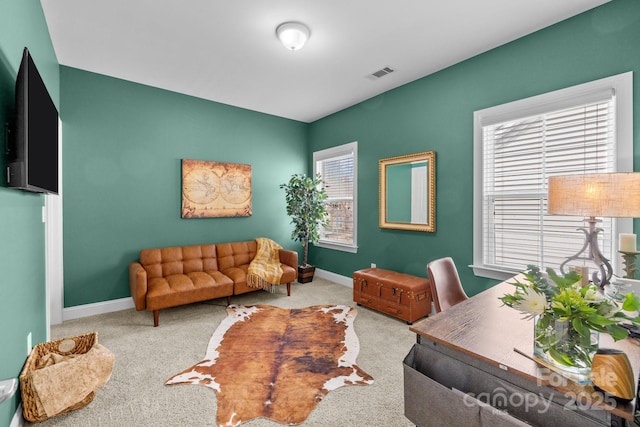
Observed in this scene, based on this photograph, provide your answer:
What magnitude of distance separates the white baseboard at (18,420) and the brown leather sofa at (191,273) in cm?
137

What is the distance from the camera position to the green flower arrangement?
0.92 meters

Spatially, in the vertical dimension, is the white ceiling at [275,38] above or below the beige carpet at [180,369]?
above

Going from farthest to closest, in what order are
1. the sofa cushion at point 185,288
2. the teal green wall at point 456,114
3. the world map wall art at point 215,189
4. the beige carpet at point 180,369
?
the world map wall art at point 215,189, the sofa cushion at point 185,288, the teal green wall at point 456,114, the beige carpet at point 180,369

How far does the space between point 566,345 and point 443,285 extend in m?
1.17

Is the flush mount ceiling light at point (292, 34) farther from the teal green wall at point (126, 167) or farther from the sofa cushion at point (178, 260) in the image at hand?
the sofa cushion at point (178, 260)

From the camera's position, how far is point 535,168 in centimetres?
269

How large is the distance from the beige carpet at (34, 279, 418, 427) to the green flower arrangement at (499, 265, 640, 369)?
1132mm

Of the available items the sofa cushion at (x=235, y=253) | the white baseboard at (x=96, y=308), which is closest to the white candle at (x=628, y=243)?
the sofa cushion at (x=235, y=253)

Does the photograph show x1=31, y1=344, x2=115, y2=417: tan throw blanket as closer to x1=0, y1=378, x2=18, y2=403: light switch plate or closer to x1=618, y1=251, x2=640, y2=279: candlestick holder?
x1=0, y1=378, x2=18, y2=403: light switch plate

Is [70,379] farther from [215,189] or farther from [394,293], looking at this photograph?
[215,189]

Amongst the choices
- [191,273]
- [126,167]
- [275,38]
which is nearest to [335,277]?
[191,273]

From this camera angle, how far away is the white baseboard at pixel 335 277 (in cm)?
467

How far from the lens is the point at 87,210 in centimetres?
347

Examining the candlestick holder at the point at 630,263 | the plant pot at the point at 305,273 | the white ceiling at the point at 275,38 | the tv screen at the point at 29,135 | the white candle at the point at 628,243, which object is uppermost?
the white ceiling at the point at 275,38
